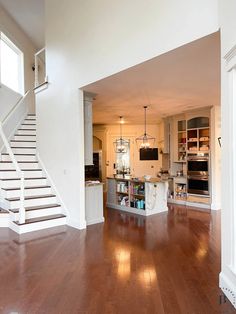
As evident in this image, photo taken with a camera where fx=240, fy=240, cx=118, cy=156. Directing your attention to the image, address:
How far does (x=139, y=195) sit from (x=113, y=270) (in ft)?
10.9

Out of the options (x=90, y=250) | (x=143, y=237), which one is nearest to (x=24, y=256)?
(x=90, y=250)

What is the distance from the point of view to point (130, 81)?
176 inches

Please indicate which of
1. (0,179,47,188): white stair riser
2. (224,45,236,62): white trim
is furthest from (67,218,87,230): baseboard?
(224,45,236,62): white trim

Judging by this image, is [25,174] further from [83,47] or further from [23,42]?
[23,42]

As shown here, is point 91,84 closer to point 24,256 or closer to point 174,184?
point 24,256

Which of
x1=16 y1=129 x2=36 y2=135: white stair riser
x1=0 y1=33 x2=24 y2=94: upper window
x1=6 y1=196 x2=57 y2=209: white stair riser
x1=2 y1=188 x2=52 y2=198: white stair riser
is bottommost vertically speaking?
x1=6 y1=196 x2=57 y2=209: white stair riser

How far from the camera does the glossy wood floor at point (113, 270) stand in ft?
7.83

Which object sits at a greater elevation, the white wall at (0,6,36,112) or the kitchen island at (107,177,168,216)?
the white wall at (0,6,36,112)

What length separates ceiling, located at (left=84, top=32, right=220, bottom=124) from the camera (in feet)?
11.1

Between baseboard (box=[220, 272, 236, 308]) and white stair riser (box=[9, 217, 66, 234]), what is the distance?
11.6 feet

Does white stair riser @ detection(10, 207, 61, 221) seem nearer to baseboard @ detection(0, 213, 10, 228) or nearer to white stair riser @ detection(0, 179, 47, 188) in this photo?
baseboard @ detection(0, 213, 10, 228)

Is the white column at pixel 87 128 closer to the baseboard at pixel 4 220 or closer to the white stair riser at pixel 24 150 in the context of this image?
the baseboard at pixel 4 220

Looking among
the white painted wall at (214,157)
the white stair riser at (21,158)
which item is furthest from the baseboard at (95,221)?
the white painted wall at (214,157)

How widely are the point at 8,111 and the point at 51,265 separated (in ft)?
18.8
